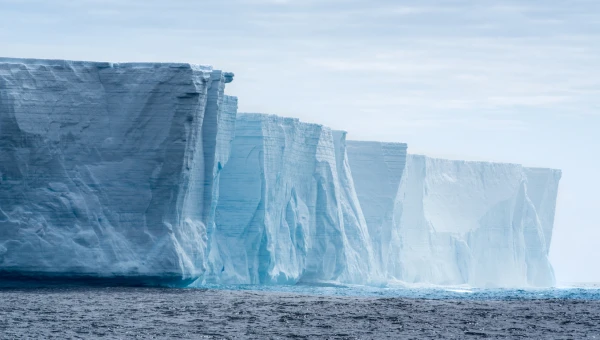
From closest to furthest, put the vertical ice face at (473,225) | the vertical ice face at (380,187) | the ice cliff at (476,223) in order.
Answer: the vertical ice face at (380,187) < the ice cliff at (476,223) < the vertical ice face at (473,225)

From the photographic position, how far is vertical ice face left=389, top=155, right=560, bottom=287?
1794 inches

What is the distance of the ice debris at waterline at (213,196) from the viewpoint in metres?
21.5

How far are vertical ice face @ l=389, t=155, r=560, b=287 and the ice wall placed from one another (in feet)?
76.6

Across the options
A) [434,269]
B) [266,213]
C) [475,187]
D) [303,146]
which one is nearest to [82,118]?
[266,213]

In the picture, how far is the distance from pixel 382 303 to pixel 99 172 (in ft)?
19.1

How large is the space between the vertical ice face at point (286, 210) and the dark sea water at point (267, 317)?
8.26 meters

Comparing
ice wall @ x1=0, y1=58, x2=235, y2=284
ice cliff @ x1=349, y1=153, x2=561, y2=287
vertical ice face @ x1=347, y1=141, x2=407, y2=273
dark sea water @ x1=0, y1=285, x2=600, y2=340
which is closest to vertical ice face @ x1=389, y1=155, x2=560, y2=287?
ice cliff @ x1=349, y1=153, x2=561, y2=287

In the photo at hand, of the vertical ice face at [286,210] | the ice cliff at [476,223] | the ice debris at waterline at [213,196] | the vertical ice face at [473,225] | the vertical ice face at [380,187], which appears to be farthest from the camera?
the vertical ice face at [473,225]

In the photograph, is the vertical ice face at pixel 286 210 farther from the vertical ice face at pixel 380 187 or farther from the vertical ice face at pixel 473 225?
the vertical ice face at pixel 473 225

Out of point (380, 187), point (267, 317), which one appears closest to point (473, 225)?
point (380, 187)

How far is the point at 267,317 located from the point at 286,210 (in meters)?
16.3

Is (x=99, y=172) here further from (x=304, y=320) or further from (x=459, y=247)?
(x=459, y=247)

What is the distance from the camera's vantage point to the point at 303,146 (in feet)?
114

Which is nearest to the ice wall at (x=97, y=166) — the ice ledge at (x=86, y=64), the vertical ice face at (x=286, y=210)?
the ice ledge at (x=86, y=64)
